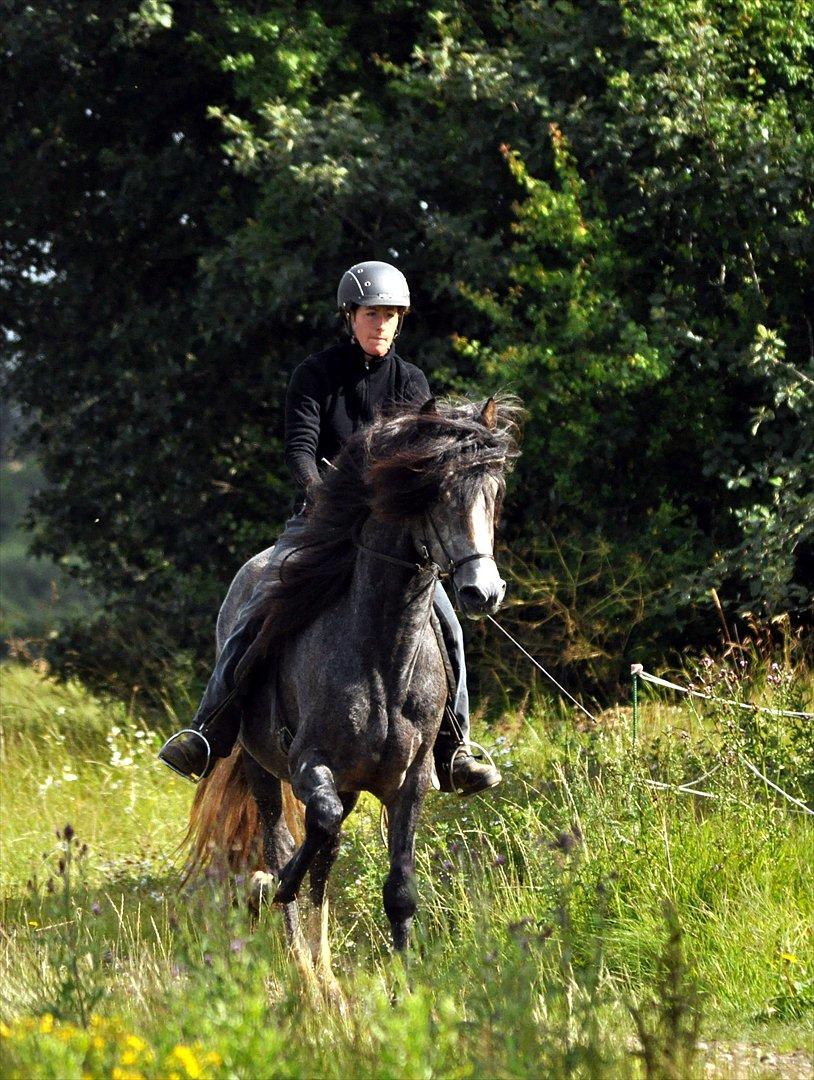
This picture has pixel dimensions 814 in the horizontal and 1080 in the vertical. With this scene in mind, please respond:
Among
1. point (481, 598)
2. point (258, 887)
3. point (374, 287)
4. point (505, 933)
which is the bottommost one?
point (505, 933)

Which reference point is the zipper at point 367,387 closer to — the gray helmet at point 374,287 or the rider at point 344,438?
the rider at point 344,438

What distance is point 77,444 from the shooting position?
15266 millimetres

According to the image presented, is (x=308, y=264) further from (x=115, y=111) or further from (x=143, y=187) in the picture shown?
(x=115, y=111)

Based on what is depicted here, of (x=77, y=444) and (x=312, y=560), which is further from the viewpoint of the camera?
(x=77, y=444)

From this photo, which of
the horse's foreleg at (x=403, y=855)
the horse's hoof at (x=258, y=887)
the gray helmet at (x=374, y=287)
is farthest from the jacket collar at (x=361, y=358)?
the horse's hoof at (x=258, y=887)

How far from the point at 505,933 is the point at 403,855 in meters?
0.52

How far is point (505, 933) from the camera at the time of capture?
21.0 ft

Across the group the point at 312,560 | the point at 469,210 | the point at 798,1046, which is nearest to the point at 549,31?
the point at 469,210

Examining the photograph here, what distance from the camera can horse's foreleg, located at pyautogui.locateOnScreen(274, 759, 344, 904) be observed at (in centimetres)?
634

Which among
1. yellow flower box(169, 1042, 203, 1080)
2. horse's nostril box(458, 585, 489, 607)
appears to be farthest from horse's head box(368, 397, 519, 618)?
yellow flower box(169, 1042, 203, 1080)

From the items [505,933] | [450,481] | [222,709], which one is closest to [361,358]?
[450,481]

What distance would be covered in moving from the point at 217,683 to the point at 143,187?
819cm

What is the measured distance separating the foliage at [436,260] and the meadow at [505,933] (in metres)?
1.90

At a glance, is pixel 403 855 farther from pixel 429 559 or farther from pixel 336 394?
pixel 336 394
